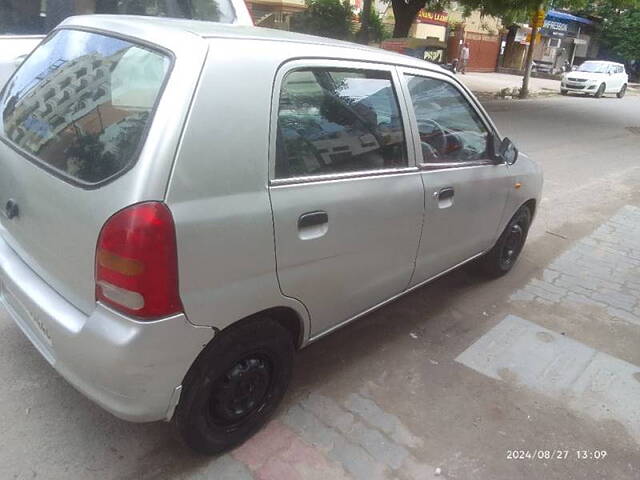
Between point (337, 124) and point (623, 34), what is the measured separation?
44.9 metres

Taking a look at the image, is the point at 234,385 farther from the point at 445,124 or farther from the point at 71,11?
the point at 71,11

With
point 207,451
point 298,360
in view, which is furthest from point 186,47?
point 298,360

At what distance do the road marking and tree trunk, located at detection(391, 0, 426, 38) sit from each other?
14954 millimetres

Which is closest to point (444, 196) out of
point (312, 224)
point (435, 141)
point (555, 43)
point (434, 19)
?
point (435, 141)

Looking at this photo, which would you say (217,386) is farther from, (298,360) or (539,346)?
(539,346)

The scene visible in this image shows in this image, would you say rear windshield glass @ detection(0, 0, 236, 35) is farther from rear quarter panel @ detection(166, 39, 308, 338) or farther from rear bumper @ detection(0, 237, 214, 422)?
rear bumper @ detection(0, 237, 214, 422)

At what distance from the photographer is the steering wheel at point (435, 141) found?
2.95 m

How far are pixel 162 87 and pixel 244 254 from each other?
0.67m

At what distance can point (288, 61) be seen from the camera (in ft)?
7.13

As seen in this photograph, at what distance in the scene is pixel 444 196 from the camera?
3.04 m

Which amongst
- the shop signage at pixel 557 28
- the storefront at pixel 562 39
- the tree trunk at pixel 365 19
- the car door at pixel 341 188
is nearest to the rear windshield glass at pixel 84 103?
the car door at pixel 341 188

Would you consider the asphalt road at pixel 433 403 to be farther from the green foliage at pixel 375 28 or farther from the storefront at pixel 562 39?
the storefront at pixel 562 39

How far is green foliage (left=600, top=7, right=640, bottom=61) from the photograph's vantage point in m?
37.6

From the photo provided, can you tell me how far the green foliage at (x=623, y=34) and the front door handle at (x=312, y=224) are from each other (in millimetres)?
43424
